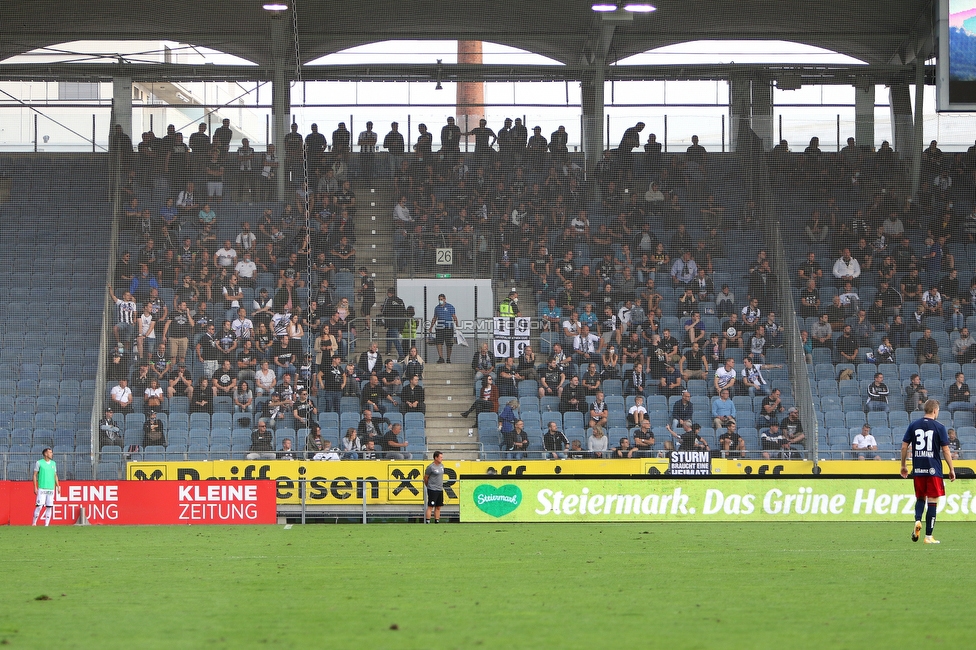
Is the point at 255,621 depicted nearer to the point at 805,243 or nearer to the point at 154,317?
the point at 154,317

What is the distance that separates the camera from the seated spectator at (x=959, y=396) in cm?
2439

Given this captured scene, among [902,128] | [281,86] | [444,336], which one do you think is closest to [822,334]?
[902,128]

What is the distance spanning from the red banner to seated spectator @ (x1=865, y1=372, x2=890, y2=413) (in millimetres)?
12644

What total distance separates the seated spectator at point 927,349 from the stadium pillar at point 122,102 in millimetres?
17874

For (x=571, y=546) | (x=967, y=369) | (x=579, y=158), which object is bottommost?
(x=571, y=546)

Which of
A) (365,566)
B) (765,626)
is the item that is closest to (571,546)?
(365,566)

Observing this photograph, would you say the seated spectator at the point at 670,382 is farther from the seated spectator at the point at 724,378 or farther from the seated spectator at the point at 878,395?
the seated spectator at the point at 878,395

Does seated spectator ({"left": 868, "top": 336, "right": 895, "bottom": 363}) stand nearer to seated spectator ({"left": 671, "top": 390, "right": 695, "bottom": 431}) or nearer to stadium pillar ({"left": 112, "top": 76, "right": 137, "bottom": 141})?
seated spectator ({"left": 671, "top": 390, "right": 695, "bottom": 431})

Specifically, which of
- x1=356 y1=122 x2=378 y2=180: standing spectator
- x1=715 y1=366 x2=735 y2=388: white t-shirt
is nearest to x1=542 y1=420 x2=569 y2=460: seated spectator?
x1=715 y1=366 x2=735 y2=388: white t-shirt

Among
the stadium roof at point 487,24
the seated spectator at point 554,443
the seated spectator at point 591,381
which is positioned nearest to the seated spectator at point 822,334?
the seated spectator at point 591,381

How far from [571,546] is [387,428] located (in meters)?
9.31

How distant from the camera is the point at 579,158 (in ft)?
89.2

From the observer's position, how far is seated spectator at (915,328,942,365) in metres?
25.5

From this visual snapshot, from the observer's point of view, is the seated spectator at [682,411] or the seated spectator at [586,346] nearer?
the seated spectator at [682,411]
